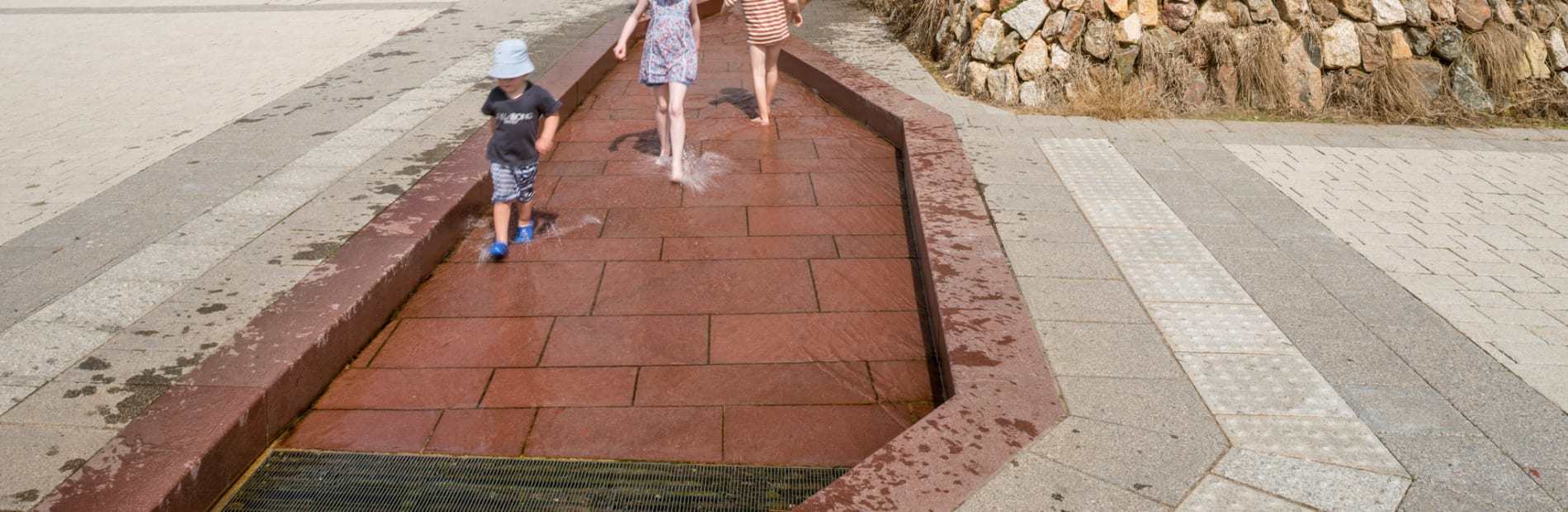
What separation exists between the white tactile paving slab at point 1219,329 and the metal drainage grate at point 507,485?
1551 mm

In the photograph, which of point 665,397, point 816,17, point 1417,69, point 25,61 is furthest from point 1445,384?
point 25,61

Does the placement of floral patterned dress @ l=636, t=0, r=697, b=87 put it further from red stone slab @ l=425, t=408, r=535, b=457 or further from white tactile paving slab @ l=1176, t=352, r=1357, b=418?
white tactile paving slab @ l=1176, t=352, r=1357, b=418

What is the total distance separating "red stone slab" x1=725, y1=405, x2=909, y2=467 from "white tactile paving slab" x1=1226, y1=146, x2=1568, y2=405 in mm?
2359

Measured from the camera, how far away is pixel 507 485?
356 centimetres

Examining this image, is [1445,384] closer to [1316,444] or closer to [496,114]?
[1316,444]

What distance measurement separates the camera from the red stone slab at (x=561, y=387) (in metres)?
4.07

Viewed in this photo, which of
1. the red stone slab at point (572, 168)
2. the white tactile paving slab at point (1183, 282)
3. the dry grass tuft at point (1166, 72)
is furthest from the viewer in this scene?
the dry grass tuft at point (1166, 72)

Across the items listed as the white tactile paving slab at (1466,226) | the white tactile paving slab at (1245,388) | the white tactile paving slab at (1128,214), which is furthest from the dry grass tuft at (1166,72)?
the white tactile paving slab at (1245,388)

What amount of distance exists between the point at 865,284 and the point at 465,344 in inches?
73.1

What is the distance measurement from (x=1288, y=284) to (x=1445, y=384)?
0.98 m

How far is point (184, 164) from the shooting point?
644cm

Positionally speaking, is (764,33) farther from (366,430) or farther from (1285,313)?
(366,430)

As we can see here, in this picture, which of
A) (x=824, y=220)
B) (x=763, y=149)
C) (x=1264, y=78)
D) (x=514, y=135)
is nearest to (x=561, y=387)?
(x=514, y=135)

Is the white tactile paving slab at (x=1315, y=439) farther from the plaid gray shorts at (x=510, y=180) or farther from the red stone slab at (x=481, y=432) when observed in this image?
the plaid gray shorts at (x=510, y=180)
